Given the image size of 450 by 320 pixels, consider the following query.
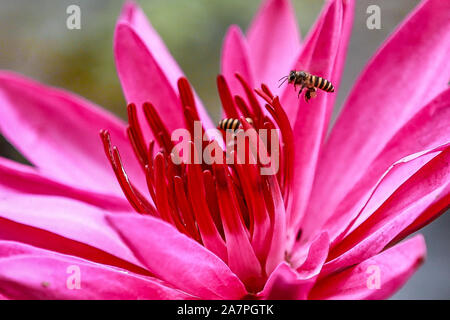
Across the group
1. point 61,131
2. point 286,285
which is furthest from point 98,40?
point 286,285

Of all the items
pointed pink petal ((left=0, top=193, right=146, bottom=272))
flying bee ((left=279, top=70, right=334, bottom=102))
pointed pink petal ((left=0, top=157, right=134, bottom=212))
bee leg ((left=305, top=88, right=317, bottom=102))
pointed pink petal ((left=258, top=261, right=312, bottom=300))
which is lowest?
pointed pink petal ((left=258, top=261, right=312, bottom=300))

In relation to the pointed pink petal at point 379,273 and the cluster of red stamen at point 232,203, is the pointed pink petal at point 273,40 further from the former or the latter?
the pointed pink petal at point 379,273

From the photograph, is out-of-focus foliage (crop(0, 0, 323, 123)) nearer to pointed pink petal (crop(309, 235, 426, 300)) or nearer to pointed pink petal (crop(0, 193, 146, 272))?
pointed pink petal (crop(0, 193, 146, 272))

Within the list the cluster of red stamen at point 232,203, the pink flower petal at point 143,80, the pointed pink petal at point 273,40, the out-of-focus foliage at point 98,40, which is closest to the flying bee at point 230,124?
the cluster of red stamen at point 232,203

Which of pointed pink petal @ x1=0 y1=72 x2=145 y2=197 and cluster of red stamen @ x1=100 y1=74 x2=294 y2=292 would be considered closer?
cluster of red stamen @ x1=100 y1=74 x2=294 y2=292

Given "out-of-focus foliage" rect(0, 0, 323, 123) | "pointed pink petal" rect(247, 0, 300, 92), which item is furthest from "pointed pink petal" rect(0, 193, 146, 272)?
"out-of-focus foliage" rect(0, 0, 323, 123)
